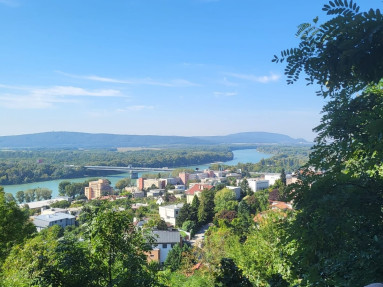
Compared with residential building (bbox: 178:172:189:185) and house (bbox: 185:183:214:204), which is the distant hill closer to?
residential building (bbox: 178:172:189:185)

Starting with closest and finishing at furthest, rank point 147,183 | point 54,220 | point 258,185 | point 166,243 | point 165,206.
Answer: point 166,243 < point 54,220 < point 165,206 < point 258,185 < point 147,183

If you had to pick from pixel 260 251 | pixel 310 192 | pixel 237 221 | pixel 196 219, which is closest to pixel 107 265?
pixel 310 192

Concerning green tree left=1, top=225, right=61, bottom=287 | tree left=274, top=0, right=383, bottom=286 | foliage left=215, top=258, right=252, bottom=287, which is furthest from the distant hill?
tree left=274, top=0, right=383, bottom=286

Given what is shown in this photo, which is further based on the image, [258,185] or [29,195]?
[29,195]

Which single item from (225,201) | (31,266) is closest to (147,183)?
(225,201)

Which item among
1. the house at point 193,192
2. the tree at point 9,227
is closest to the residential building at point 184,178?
the house at point 193,192

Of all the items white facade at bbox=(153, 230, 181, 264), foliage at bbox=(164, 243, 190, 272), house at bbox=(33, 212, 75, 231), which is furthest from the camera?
house at bbox=(33, 212, 75, 231)

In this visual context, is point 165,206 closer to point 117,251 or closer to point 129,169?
point 117,251

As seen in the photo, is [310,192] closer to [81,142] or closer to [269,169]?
[269,169]

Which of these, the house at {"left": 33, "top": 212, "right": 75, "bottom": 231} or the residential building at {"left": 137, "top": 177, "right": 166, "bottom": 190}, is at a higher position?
the house at {"left": 33, "top": 212, "right": 75, "bottom": 231}
